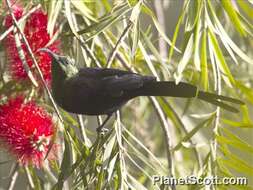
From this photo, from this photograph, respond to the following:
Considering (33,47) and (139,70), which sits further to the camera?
(139,70)

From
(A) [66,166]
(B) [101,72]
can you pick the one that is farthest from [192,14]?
(A) [66,166]

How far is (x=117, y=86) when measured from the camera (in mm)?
986

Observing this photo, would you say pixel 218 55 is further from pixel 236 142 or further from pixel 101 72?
pixel 101 72

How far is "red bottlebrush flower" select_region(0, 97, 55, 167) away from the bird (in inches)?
7.4

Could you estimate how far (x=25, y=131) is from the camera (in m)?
1.22

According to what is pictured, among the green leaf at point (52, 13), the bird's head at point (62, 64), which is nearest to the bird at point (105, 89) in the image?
the bird's head at point (62, 64)

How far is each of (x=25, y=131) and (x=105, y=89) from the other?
29 centimetres

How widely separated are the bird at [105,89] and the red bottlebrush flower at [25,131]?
0.62 feet

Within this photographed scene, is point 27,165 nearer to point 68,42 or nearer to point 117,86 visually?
point 68,42

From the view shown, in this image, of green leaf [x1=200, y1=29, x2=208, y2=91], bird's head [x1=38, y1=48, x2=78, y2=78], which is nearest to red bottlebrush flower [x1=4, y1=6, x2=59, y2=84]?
bird's head [x1=38, y1=48, x2=78, y2=78]

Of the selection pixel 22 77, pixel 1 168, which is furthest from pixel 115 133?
pixel 1 168

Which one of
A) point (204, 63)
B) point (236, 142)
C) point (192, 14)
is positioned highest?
point (192, 14)

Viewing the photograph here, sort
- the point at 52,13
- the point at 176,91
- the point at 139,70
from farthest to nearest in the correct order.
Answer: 1. the point at 139,70
2. the point at 52,13
3. the point at 176,91

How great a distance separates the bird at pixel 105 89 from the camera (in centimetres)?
97
